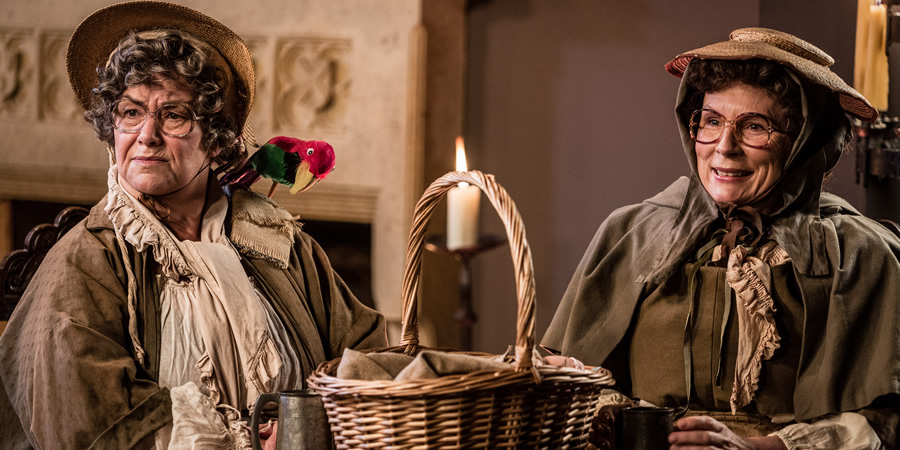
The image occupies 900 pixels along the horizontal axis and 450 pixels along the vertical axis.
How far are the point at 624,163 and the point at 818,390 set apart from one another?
2154 millimetres

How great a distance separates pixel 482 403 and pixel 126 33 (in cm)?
119

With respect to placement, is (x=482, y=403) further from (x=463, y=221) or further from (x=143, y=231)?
(x=463, y=221)

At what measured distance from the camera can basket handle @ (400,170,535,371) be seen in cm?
150

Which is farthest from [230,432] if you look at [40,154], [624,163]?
[40,154]

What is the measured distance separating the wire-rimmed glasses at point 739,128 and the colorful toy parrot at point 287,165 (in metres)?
0.84

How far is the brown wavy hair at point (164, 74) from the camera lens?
204 centimetres

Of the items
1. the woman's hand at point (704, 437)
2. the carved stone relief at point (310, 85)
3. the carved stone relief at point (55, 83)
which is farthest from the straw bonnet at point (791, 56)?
the carved stone relief at point (55, 83)

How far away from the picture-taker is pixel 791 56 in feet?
6.79

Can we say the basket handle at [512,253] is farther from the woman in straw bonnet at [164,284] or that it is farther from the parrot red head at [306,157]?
the parrot red head at [306,157]

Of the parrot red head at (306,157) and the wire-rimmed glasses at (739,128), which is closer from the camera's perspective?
the wire-rimmed glasses at (739,128)

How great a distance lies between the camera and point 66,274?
74.6 inches

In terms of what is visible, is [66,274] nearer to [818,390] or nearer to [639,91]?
[818,390]

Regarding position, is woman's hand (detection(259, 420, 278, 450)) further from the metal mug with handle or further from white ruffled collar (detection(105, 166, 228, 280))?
white ruffled collar (detection(105, 166, 228, 280))

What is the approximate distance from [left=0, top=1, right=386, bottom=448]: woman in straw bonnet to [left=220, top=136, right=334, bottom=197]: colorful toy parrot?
47 millimetres
